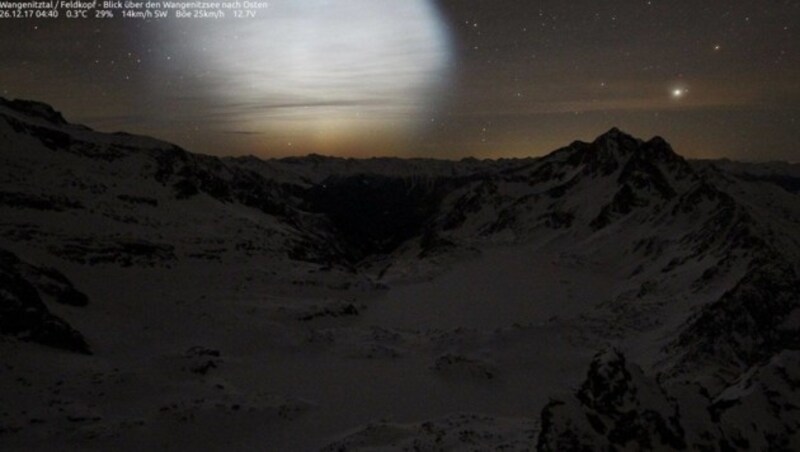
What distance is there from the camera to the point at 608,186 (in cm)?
13025

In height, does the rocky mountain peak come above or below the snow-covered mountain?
above

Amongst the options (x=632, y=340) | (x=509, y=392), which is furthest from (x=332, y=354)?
(x=632, y=340)

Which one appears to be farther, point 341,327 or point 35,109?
point 35,109

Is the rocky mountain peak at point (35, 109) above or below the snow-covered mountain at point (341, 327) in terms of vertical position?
above

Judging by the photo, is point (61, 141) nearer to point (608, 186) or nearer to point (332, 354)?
point (332, 354)

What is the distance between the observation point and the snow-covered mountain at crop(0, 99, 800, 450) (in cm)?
1784

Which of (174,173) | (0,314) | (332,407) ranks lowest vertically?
(332,407)

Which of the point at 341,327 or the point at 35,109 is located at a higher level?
the point at 35,109

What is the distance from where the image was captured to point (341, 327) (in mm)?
49500

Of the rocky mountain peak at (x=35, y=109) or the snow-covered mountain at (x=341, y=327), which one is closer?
the snow-covered mountain at (x=341, y=327)

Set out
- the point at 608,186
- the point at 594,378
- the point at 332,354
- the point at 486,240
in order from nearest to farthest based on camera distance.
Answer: the point at 594,378, the point at 332,354, the point at 608,186, the point at 486,240

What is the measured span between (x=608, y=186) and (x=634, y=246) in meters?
48.0

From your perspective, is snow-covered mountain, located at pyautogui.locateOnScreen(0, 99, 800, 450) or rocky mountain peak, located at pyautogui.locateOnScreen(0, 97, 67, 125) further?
rocky mountain peak, located at pyautogui.locateOnScreen(0, 97, 67, 125)

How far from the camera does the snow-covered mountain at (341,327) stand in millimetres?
17844
